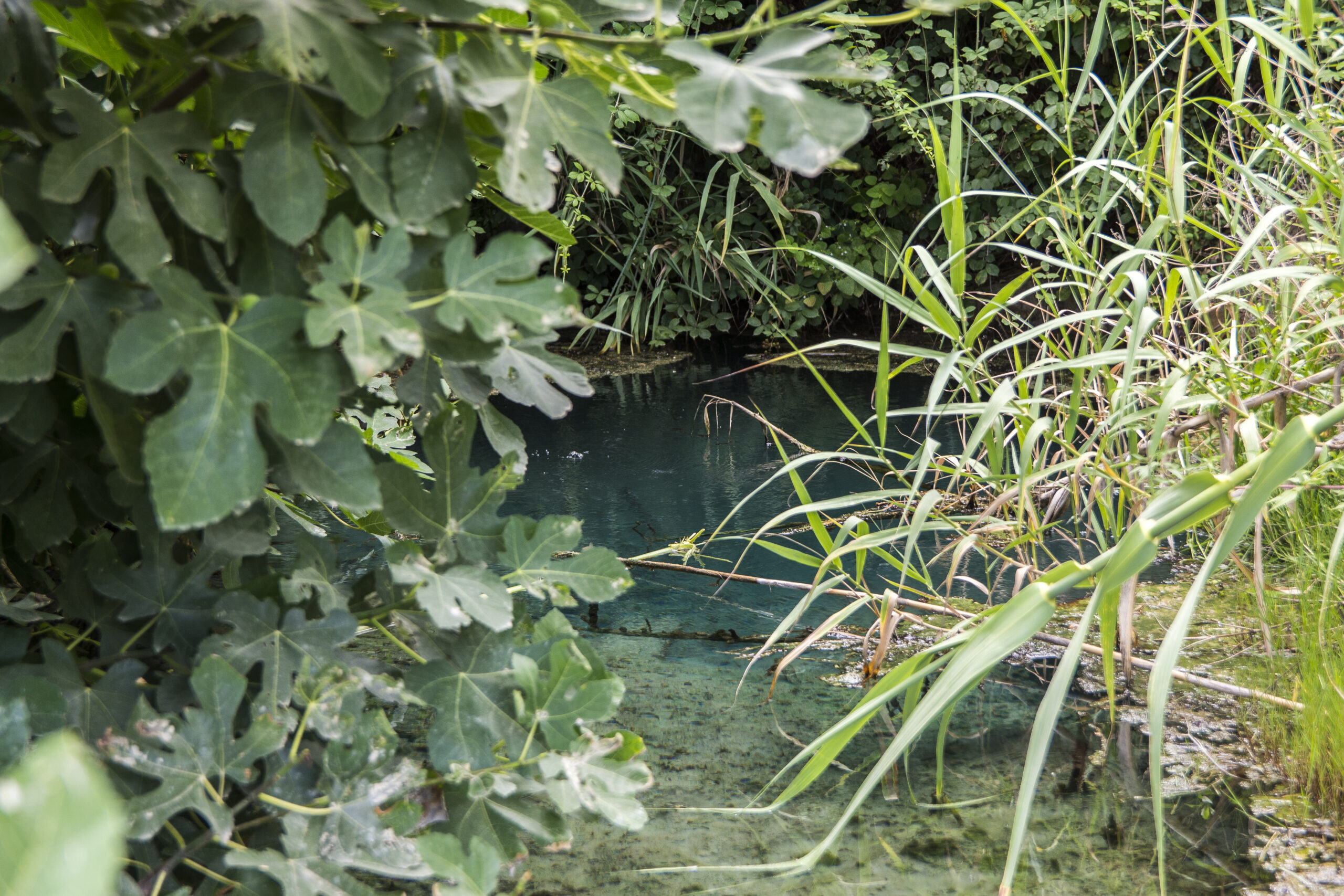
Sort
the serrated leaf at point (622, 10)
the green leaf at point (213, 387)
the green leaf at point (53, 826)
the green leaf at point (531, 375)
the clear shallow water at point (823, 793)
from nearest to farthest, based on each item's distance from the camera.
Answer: the green leaf at point (53, 826) < the green leaf at point (213, 387) < the serrated leaf at point (622, 10) < the green leaf at point (531, 375) < the clear shallow water at point (823, 793)

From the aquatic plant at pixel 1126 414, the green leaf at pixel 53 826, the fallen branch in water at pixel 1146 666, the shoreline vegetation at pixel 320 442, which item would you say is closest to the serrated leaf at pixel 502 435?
the shoreline vegetation at pixel 320 442

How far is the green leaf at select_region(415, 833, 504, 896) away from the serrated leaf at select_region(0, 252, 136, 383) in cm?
30

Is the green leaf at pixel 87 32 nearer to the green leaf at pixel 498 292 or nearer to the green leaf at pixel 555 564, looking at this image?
the green leaf at pixel 498 292

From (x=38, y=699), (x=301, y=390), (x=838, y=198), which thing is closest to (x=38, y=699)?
(x=38, y=699)

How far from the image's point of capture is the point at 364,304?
45 centimetres

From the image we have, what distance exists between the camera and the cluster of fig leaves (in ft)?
1.46

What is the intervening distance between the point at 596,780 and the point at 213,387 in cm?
30

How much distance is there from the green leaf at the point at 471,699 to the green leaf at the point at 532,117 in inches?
10.9

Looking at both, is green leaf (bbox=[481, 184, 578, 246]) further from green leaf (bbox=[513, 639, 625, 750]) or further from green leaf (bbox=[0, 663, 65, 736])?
green leaf (bbox=[0, 663, 65, 736])

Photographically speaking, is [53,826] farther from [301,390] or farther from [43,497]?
[43,497]

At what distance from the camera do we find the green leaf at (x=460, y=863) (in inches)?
18.1

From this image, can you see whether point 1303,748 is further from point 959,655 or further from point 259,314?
point 259,314

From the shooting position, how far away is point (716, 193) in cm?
512

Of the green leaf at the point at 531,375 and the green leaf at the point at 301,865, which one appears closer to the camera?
the green leaf at the point at 301,865
